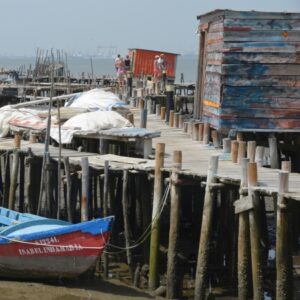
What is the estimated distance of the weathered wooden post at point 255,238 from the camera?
497 inches

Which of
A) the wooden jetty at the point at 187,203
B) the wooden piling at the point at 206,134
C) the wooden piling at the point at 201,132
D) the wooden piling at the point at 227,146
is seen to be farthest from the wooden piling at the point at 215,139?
the wooden piling at the point at 227,146

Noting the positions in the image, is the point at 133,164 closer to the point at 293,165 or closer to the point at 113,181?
the point at 113,181

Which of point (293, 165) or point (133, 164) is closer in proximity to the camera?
point (133, 164)

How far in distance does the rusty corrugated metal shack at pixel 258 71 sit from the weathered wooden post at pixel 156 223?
3872mm

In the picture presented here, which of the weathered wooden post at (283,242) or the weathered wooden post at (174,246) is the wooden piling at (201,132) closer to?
the weathered wooden post at (174,246)

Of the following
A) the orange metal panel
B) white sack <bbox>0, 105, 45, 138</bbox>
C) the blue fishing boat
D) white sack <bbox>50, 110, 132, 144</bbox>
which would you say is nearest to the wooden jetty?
white sack <bbox>50, 110, 132, 144</bbox>

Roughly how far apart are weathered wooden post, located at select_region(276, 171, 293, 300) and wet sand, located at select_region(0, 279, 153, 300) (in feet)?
9.63

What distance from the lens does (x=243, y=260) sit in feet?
42.8

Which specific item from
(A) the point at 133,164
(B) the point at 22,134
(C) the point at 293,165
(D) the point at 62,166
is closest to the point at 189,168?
(A) the point at 133,164

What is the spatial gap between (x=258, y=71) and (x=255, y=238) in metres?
6.33

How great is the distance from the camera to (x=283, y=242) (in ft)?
40.0

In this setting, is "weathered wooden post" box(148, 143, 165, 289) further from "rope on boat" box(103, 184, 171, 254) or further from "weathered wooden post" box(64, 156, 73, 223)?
"weathered wooden post" box(64, 156, 73, 223)

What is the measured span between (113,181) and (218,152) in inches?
95.3

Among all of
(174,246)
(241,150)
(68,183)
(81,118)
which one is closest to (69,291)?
(174,246)
